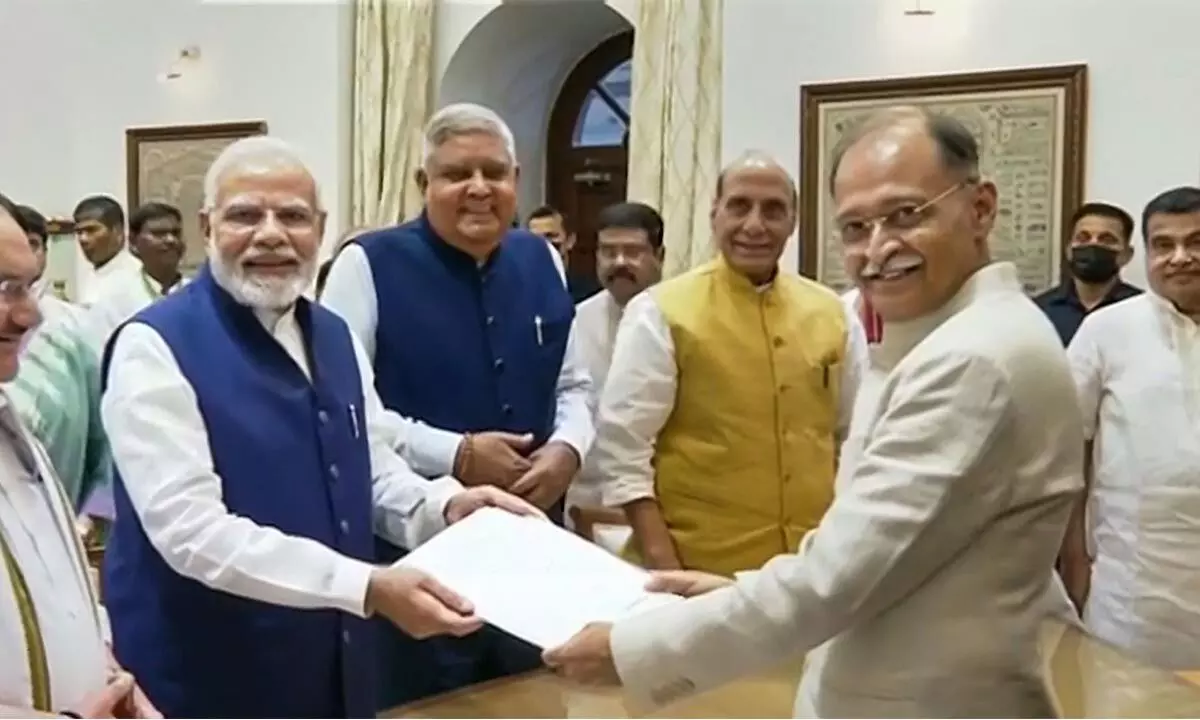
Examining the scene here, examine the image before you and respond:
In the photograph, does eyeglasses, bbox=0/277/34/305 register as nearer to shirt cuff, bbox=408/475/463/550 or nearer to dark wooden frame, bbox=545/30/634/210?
shirt cuff, bbox=408/475/463/550

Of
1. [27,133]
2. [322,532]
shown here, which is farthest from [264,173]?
[27,133]

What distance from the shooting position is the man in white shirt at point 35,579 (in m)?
1.66

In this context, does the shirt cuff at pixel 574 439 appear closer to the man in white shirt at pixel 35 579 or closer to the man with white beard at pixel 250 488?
the man with white beard at pixel 250 488

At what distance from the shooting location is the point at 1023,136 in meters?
5.68

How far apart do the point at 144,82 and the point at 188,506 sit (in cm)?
708

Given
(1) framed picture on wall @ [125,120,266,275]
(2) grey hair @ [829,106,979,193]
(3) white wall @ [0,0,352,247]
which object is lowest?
(2) grey hair @ [829,106,979,193]

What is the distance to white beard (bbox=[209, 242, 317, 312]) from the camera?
7.04ft

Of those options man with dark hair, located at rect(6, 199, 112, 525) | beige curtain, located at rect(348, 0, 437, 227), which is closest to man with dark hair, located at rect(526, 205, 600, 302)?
beige curtain, located at rect(348, 0, 437, 227)

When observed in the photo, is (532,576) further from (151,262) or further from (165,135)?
(165,135)

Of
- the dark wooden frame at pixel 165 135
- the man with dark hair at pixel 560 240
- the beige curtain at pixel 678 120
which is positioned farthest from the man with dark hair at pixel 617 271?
the dark wooden frame at pixel 165 135

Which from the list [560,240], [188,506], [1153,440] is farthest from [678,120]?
[188,506]

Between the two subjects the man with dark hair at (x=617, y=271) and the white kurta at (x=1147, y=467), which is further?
the man with dark hair at (x=617, y=271)

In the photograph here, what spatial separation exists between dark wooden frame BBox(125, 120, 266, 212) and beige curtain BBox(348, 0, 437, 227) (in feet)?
2.40

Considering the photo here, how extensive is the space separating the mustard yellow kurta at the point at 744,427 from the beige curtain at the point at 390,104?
4.59m
